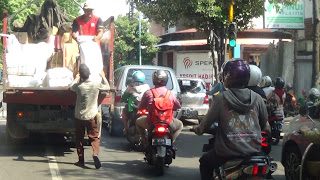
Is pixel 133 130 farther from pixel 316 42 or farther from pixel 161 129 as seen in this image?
pixel 316 42

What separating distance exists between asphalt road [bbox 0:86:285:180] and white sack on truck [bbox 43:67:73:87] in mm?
1363

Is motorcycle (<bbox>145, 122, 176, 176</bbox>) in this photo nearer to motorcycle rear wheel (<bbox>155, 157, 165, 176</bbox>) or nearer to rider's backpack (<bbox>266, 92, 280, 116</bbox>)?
motorcycle rear wheel (<bbox>155, 157, 165, 176</bbox>)

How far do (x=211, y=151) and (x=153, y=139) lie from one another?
2.91 meters

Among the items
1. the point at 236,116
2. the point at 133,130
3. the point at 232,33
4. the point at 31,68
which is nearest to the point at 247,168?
the point at 236,116

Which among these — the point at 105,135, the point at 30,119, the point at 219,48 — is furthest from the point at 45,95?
the point at 219,48

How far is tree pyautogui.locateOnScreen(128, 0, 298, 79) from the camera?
1844 cm

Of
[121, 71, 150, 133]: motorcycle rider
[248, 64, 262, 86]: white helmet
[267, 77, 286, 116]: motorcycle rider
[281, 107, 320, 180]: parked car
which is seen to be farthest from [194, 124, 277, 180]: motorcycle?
[267, 77, 286, 116]: motorcycle rider

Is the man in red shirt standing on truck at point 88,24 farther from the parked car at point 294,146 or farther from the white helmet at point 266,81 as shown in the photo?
the parked car at point 294,146

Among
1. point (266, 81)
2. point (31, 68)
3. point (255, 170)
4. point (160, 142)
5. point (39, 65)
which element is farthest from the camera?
point (266, 81)

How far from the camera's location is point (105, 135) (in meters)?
13.5

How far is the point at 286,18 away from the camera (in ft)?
66.4

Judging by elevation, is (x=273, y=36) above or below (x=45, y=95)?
above

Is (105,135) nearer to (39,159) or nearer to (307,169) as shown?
(39,159)

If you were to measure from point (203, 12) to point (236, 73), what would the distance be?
1397cm
